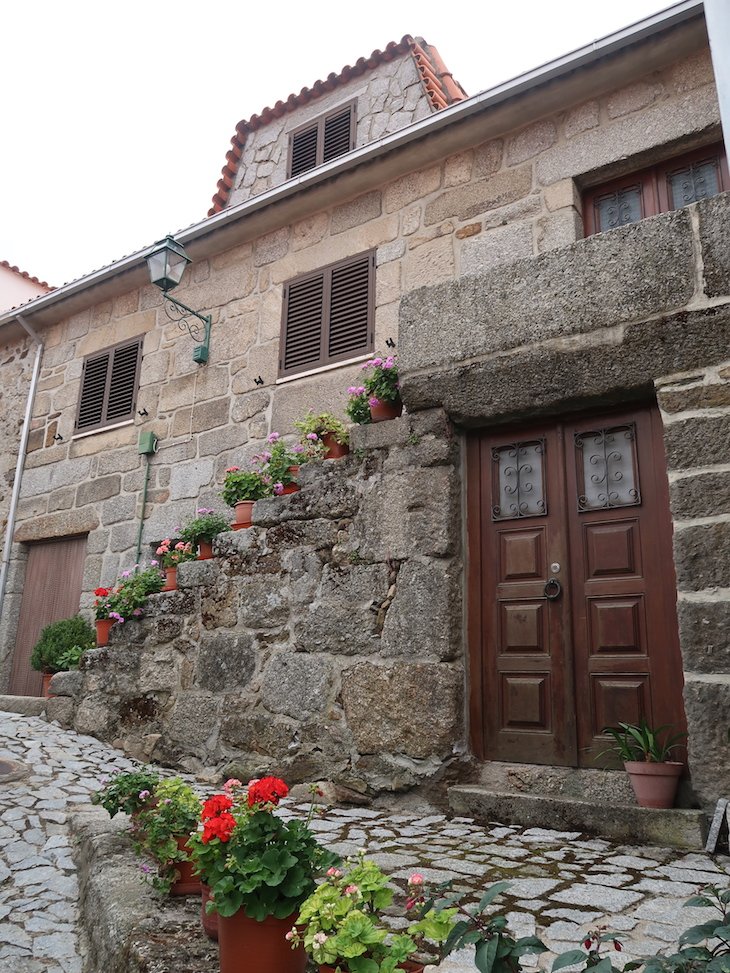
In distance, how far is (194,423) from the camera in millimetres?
7258

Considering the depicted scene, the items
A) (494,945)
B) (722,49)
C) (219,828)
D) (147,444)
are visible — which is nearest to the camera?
(494,945)

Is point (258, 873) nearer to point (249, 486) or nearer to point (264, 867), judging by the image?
point (264, 867)

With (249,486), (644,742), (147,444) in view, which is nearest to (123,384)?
(147,444)

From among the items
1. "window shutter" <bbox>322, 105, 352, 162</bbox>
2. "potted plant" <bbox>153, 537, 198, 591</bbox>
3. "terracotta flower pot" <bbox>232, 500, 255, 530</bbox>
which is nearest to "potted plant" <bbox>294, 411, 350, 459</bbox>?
"terracotta flower pot" <bbox>232, 500, 255, 530</bbox>

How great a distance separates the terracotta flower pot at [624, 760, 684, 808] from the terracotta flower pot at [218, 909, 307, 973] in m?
1.97

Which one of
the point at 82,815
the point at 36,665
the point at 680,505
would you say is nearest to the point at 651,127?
the point at 680,505

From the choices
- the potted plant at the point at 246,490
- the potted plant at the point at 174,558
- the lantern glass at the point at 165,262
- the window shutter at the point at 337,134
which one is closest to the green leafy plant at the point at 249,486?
the potted plant at the point at 246,490

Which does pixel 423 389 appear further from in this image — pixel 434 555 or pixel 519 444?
pixel 434 555

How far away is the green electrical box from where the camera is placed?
7465mm

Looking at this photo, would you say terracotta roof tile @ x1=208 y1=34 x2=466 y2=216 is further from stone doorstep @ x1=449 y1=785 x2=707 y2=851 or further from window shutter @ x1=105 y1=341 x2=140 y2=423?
stone doorstep @ x1=449 y1=785 x2=707 y2=851

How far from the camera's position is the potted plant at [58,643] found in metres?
6.91

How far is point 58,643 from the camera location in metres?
6.96

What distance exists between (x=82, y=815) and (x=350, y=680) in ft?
4.90

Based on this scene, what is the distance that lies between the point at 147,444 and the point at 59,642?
77.5 inches
